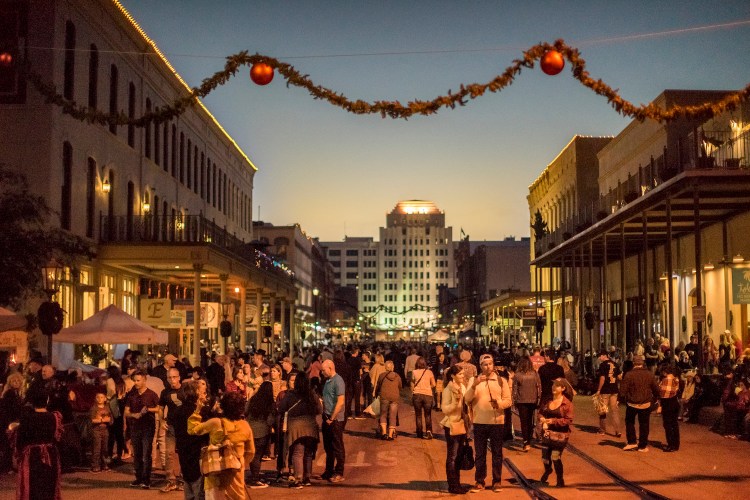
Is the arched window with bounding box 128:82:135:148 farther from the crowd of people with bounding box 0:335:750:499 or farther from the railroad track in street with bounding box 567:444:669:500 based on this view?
the railroad track in street with bounding box 567:444:669:500

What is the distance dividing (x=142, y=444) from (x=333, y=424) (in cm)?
290

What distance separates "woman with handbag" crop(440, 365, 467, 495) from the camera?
13.9 meters

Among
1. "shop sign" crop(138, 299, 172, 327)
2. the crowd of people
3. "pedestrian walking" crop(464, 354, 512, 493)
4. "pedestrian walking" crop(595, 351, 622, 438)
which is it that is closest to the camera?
the crowd of people

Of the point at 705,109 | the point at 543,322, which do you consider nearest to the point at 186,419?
the point at 705,109

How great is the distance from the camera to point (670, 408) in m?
18.6

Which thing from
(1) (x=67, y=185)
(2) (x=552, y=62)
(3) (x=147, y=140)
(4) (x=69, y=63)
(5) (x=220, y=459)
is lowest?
(5) (x=220, y=459)

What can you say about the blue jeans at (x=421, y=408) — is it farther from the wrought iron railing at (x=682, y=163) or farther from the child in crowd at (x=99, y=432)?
the wrought iron railing at (x=682, y=163)

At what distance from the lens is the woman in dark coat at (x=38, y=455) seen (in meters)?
11.0

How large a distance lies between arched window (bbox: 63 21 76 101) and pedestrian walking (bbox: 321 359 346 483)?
20.1 metres

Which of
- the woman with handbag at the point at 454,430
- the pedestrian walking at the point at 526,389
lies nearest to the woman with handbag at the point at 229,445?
the woman with handbag at the point at 454,430

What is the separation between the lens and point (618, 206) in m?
36.6

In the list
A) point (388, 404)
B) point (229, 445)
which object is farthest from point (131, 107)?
point (229, 445)

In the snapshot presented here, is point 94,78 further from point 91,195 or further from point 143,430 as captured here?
point 143,430

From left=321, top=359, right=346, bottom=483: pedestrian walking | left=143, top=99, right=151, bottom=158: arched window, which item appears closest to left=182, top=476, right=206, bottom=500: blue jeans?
left=321, top=359, right=346, bottom=483: pedestrian walking
